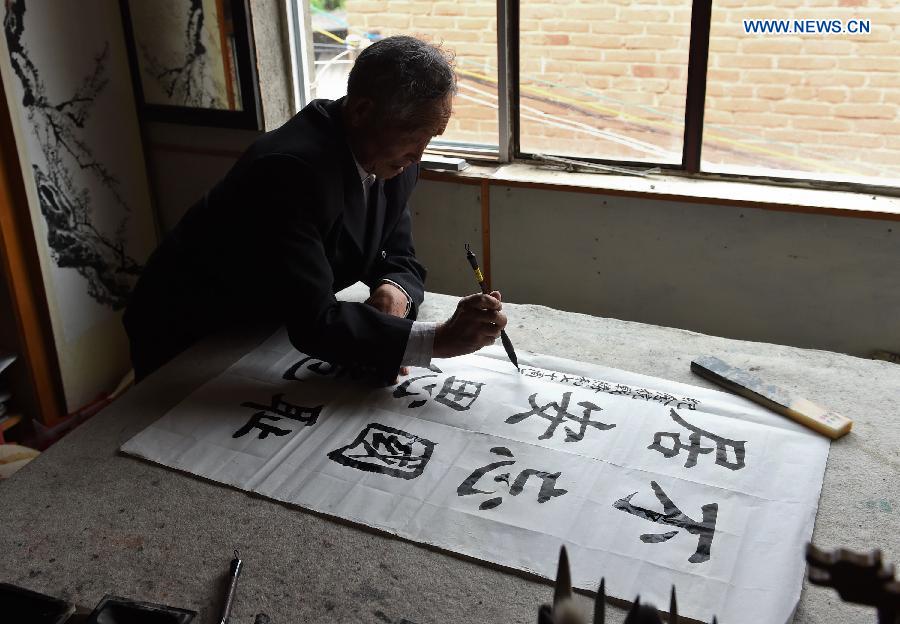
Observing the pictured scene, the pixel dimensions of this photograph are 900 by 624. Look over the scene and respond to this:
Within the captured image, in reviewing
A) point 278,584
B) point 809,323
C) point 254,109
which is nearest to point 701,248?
point 809,323

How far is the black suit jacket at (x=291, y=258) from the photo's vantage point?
55.5 inches

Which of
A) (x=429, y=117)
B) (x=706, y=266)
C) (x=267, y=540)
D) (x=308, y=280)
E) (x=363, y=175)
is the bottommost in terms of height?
(x=706, y=266)

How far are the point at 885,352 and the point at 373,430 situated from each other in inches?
66.5

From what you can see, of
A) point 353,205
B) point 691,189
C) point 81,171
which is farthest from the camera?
point 81,171

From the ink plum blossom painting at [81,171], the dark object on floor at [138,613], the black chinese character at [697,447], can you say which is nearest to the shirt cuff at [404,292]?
the black chinese character at [697,447]

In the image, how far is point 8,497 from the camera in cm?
117

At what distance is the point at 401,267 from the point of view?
1.80 meters


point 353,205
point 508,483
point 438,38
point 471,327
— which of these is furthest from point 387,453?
point 438,38

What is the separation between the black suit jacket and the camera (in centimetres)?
141

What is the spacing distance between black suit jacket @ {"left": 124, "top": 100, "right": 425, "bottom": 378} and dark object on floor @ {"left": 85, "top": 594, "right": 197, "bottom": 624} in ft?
1.97

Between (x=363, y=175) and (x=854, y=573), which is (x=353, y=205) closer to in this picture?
(x=363, y=175)

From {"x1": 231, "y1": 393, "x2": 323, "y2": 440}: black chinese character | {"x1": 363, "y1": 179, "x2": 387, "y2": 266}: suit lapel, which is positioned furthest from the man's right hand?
{"x1": 363, "y1": 179, "x2": 387, "y2": 266}: suit lapel

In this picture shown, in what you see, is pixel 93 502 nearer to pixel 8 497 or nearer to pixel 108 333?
pixel 8 497

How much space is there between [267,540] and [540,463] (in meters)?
0.41
